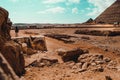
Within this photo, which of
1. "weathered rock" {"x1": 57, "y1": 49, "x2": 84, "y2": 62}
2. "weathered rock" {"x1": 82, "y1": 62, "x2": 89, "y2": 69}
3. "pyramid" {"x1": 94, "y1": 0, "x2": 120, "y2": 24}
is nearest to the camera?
"weathered rock" {"x1": 82, "y1": 62, "x2": 89, "y2": 69}

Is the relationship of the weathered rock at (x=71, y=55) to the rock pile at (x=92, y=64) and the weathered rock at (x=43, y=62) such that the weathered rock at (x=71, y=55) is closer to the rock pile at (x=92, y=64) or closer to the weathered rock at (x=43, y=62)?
the rock pile at (x=92, y=64)

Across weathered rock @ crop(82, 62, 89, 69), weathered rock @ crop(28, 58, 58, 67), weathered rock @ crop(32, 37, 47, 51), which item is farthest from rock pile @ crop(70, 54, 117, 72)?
weathered rock @ crop(32, 37, 47, 51)

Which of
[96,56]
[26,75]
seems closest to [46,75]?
[26,75]

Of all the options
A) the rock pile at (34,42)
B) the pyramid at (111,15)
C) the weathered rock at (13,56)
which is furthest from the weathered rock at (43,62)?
the pyramid at (111,15)

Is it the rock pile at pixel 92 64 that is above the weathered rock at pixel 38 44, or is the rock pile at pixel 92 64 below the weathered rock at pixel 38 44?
below

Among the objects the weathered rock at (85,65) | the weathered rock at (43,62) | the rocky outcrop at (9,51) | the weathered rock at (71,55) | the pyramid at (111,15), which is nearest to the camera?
the rocky outcrop at (9,51)

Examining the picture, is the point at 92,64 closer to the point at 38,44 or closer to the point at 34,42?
the point at 38,44

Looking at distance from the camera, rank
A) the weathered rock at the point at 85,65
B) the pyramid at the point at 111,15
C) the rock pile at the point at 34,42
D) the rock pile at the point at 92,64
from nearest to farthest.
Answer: the rock pile at the point at 92,64
the weathered rock at the point at 85,65
the rock pile at the point at 34,42
the pyramid at the point at 111,15

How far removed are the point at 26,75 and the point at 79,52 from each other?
4397mm

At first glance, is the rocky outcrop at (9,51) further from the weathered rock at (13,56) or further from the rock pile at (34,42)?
the rock pile at (34,42)

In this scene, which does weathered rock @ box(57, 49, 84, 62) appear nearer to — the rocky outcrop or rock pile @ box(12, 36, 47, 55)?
rock pile @ box(12, 36, 47, 55)

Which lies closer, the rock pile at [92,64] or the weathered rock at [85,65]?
the rock pile at [92,64]

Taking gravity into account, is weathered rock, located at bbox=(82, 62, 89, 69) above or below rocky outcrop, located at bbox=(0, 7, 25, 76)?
below

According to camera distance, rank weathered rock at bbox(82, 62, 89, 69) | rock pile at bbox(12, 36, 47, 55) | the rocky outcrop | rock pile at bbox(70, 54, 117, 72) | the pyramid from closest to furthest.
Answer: the rocky outcrop
rock pile at bbox(70, 54, 117, 72)
weathered rock at bbox(82, 62, 89, 69)
rock pile at bbox(12, 36, 47, 55)
the pyramid
